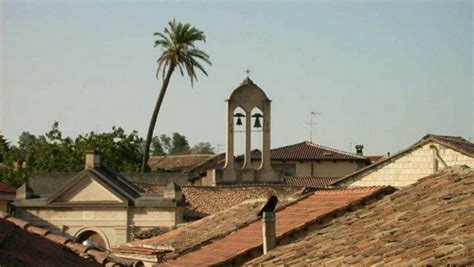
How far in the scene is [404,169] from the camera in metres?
26.8

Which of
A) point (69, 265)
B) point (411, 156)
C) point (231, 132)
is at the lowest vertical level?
point (69, 265)

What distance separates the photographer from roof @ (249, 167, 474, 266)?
1242cm

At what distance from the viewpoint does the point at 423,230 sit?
551 inches

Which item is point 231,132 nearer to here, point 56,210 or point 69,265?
point 56,210

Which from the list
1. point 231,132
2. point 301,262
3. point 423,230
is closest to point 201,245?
point 301,262

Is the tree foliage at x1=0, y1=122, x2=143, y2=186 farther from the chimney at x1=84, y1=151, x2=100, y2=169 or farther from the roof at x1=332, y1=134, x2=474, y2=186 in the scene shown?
the roof at x1=332, y1=134, x2=474, y2=186

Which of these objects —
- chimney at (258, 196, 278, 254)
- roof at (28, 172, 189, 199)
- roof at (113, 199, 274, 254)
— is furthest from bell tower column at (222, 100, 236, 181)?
chimney at (258, 196, 278, 254)

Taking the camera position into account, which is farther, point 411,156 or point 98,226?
point 98,226

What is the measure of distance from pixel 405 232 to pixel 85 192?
35.0m

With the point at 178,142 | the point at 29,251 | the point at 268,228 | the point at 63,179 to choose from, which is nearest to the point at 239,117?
the point at 63,179

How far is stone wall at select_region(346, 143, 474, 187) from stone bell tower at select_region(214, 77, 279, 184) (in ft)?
72.1

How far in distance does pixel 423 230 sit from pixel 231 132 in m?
36.2

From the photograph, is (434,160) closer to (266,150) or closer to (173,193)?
(173,193)

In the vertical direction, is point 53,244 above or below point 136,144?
below
